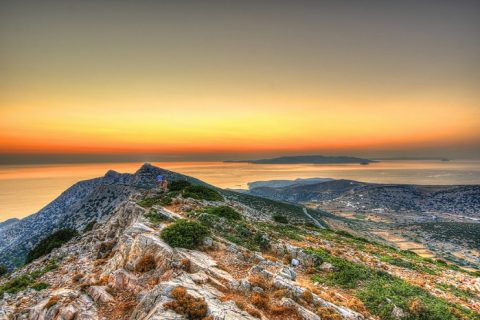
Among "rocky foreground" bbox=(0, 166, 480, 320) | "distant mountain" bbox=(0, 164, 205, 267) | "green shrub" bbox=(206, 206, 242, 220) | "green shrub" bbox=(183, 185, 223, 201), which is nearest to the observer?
"rocky foreground" bbox=(0, 166, 480, 320)

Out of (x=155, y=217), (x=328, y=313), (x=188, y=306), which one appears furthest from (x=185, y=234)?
(x=328, y=313)

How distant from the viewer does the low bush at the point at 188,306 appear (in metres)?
11.0

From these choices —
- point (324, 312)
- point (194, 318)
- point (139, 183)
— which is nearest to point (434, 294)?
point (324, 312)

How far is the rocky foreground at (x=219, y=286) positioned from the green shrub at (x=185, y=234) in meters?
0.55

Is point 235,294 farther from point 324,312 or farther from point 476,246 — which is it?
point 476,246

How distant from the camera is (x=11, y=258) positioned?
74188 millimetres

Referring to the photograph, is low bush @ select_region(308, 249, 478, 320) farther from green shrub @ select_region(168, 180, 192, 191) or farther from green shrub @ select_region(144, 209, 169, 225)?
green shrub @ select_region(168, 180, 192, 191)

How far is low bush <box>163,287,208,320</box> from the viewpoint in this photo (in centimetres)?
1101

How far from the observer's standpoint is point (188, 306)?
11211mm

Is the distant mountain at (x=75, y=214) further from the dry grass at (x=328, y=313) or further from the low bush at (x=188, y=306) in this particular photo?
the dry grass at (x=328, y=313)

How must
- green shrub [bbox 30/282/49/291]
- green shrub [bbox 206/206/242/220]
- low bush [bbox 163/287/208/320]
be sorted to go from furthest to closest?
green shrub [bbox 206/206/242/220] < green shrub [bbox 30/282/49/291] < low bush [bbox 163/287/208/320]

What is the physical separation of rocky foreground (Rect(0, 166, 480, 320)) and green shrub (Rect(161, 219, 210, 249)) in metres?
0.55

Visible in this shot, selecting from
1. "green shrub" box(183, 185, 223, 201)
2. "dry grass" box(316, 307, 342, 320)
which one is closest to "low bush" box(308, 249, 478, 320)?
"dry grass" box(316, 307, 342, 320)

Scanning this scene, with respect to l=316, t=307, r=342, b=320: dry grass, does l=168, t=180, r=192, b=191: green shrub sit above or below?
above
